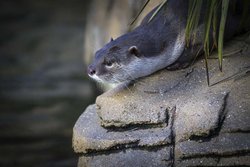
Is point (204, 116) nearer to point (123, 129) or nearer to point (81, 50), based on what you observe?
point (123, 129)

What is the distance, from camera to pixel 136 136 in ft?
13.4

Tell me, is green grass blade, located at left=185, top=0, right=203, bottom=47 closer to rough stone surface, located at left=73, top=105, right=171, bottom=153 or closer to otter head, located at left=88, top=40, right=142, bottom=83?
otter head, located at left=88, top=40, right=142, bottom=83

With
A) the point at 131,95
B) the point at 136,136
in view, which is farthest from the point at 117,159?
the point at 131,95

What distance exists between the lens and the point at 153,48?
4.48 m

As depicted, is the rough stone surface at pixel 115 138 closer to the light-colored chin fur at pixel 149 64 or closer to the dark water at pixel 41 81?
the light-colored chin fur at pixel 149 64

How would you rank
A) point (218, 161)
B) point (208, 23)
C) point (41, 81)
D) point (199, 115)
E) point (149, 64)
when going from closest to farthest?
point (218, 161), point (199, 115), point (208, 23), point (149, 64), point (41, 81)

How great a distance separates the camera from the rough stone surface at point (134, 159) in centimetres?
401

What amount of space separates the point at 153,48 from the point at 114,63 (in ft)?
0.97

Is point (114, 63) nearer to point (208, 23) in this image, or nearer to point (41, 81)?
point (208, 23)

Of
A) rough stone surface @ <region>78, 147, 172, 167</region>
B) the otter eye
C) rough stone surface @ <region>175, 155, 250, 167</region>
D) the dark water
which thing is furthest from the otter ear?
the dark water

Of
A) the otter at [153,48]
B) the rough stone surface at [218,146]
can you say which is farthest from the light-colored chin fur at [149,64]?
the rough stone surface at [218,146]

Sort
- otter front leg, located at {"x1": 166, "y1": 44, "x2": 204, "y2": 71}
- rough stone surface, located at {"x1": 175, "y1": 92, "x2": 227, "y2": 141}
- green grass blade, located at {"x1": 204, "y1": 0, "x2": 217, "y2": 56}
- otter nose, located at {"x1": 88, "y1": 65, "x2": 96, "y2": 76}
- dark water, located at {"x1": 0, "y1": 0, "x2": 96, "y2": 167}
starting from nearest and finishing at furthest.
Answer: rough stone surface, located at {"x1": 175, "y1": 92, "x2": 227, "y2": 141}
green grass blade, located at {"x1": 204, "y1": 0, "x2": 217, "y2": 56}
otter nose, located at {"x1": 88, "y1": 65, "x2": 96, "y2": 76}
otter front leg, located at {"x1": 166, "y1": 44, "x2": 204, "y2": 71}
dark water, located at {"x1": 0, "y1": 0, "x2": 96, "y2": 167}

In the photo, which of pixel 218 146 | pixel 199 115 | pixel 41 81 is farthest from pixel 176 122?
pixel 41 81

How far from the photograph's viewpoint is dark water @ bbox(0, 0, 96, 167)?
6.69m
